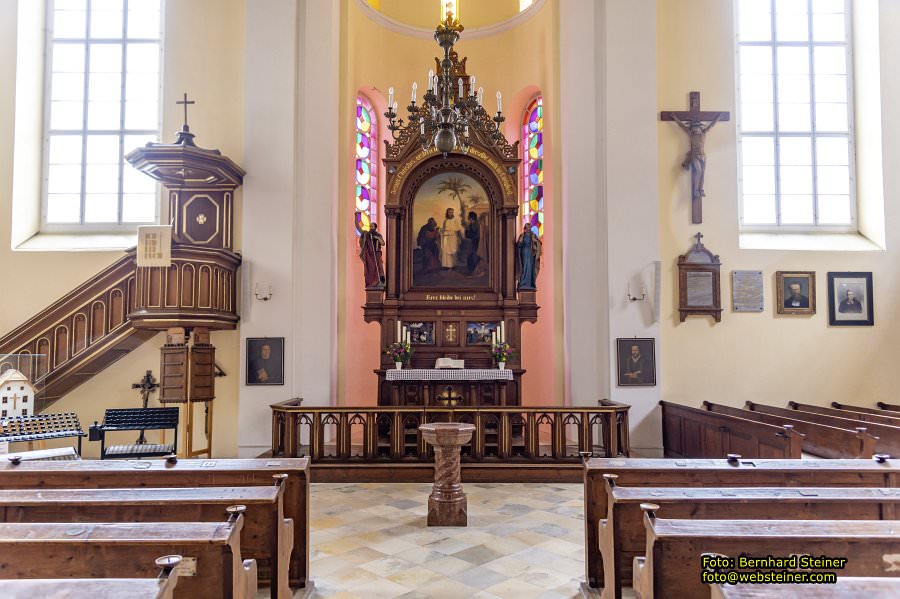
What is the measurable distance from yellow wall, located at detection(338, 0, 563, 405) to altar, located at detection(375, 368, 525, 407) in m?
1.56

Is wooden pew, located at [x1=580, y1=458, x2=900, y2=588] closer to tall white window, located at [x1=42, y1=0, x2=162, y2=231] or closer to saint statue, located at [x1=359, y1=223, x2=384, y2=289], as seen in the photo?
saint statue, located at [x1=359, y1=223, x2=384, y2=289]

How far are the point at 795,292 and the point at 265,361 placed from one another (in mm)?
8849

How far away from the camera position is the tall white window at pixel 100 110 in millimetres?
11906

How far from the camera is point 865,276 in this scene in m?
11.2

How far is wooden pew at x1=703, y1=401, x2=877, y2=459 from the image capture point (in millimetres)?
6738

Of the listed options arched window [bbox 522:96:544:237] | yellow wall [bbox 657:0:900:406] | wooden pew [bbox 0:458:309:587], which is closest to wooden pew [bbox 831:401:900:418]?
yellow wall [bbox 657:0:900:406]

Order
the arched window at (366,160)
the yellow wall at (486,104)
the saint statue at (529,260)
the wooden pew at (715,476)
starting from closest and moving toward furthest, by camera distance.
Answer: the wooden pew at (715,476), the saint statue at (529,260), the yellow wall at (486,104), the arched window at (366,160)

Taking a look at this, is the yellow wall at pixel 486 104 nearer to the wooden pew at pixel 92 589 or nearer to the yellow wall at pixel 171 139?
the yellow wall at pixel 171 139

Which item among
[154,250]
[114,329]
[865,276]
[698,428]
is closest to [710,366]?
[698,428]

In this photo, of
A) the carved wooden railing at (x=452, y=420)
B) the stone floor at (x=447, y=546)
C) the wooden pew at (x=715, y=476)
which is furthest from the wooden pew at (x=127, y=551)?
the carved wooden railing at (x=452, y=420)

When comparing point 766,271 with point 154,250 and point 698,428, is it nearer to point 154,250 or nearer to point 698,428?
point 698,428

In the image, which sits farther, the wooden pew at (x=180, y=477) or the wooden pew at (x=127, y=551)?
the wooden pew at (x=180, y=477)

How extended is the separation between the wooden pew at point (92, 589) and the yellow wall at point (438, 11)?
13470 millimetres

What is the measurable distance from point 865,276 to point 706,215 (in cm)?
285
